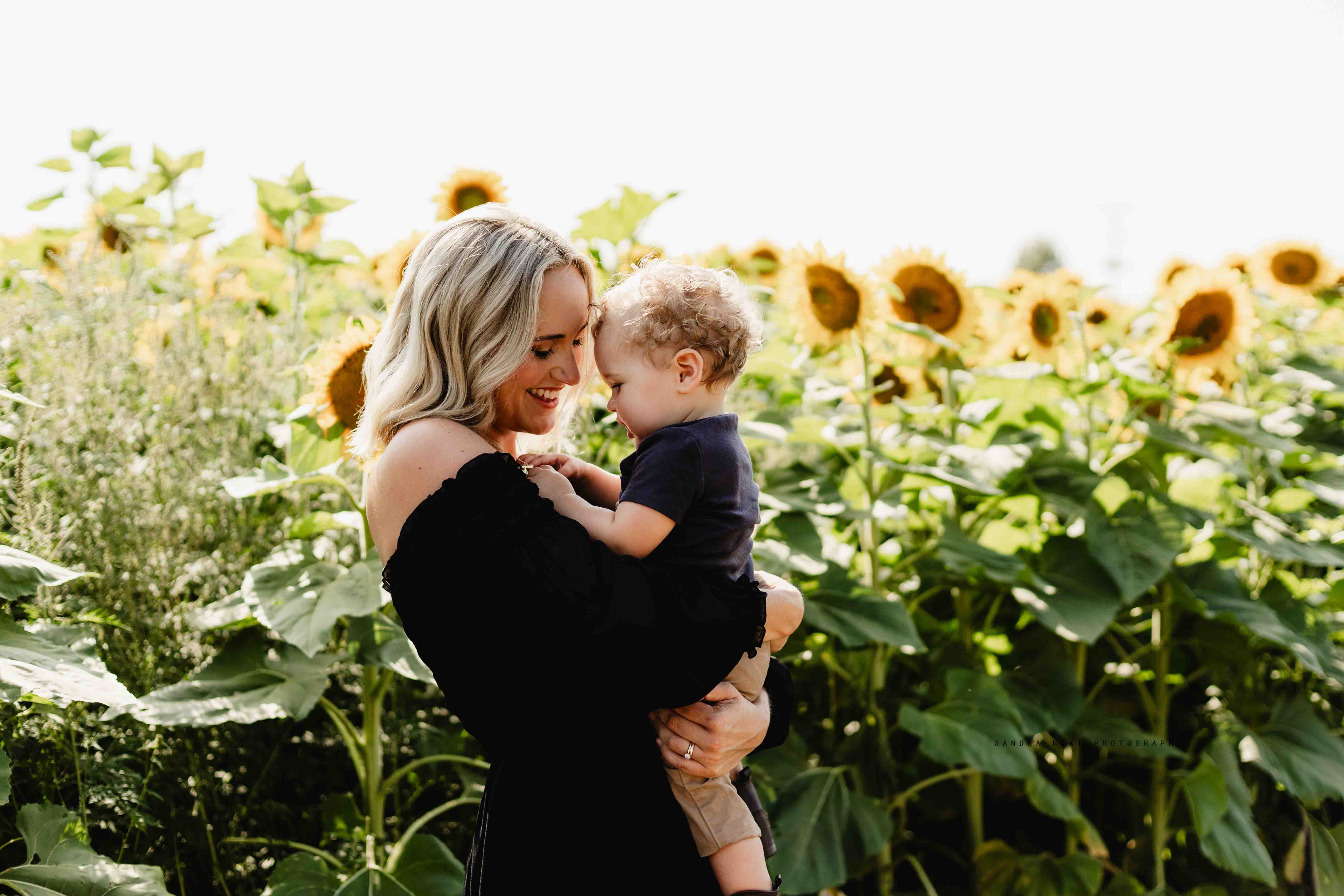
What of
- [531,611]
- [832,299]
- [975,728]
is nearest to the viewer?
[531,611]

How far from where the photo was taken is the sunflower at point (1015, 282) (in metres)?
4.17

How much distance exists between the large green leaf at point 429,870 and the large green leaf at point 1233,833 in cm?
211

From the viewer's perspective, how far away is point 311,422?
8.20 feet

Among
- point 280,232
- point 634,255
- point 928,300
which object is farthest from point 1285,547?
point 280,232

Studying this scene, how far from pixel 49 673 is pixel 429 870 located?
933 millimetres

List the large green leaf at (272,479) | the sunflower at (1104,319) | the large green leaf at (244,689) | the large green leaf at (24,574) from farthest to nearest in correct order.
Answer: the sunflower at (1104,319), the large green leaf at (272,479), the large green leaf at (244,689), the large green leaf at (24,574)

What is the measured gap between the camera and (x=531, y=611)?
1495 mm

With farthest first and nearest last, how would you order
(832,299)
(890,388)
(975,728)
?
(890,388) → (832,299) → (975,728)

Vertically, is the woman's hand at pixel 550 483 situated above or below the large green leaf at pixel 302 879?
above

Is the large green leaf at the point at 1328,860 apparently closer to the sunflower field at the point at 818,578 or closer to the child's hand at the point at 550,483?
the sunflower field at the point at 818,578

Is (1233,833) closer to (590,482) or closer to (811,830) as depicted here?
(811,830)

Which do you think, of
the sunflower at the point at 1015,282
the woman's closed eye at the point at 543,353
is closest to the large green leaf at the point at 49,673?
the woman's closed eye at the point at 543,353

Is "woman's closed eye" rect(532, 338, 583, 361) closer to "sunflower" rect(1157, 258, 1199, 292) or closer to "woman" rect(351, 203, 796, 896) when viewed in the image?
"woman" rect(351, 203, 796, 896)

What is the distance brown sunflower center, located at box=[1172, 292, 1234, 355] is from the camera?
3586 mm
